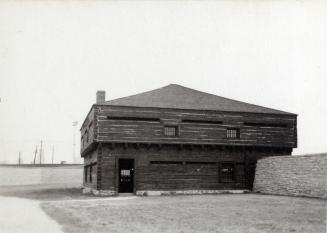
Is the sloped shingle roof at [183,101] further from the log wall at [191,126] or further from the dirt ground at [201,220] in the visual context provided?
the dirt ground at [201,220]

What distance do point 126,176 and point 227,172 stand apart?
7610mm

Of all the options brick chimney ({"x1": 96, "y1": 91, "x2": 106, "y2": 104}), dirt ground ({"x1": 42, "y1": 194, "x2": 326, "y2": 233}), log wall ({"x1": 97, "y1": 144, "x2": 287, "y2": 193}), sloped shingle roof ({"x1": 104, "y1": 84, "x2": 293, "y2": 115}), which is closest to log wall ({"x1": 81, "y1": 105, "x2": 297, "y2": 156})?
sloped shingle roof ({"x1": 104, "y1": 84, "x2": 293, "y2": 115})

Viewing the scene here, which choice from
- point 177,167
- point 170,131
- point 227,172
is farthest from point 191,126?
point 227,172

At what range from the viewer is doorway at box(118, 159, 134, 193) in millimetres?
33344

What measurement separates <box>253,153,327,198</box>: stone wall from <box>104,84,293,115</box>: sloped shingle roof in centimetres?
432

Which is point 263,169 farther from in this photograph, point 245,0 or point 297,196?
point 245,0

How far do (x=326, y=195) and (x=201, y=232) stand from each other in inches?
541

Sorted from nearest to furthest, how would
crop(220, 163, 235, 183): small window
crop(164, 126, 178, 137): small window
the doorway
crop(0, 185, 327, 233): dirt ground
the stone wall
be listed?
crop(0, 185, 327, 233): dirt ground, the stone wall, crop(164, 126, 178, 137): small window, crop(220, 163, 235, 183): small window, the doorway

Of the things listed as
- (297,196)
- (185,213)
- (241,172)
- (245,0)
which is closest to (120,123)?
(241,172)

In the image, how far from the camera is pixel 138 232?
12.2 m

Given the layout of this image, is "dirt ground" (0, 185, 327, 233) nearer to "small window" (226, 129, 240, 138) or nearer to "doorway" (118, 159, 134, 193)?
"small window" (226, 129, 240, 138)

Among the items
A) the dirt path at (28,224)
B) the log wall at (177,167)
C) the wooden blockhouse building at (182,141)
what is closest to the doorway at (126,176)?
the wooden blockhouse building at (182,141)

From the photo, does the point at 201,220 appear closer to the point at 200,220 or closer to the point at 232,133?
the point at 200,220

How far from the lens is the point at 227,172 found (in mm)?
32438
